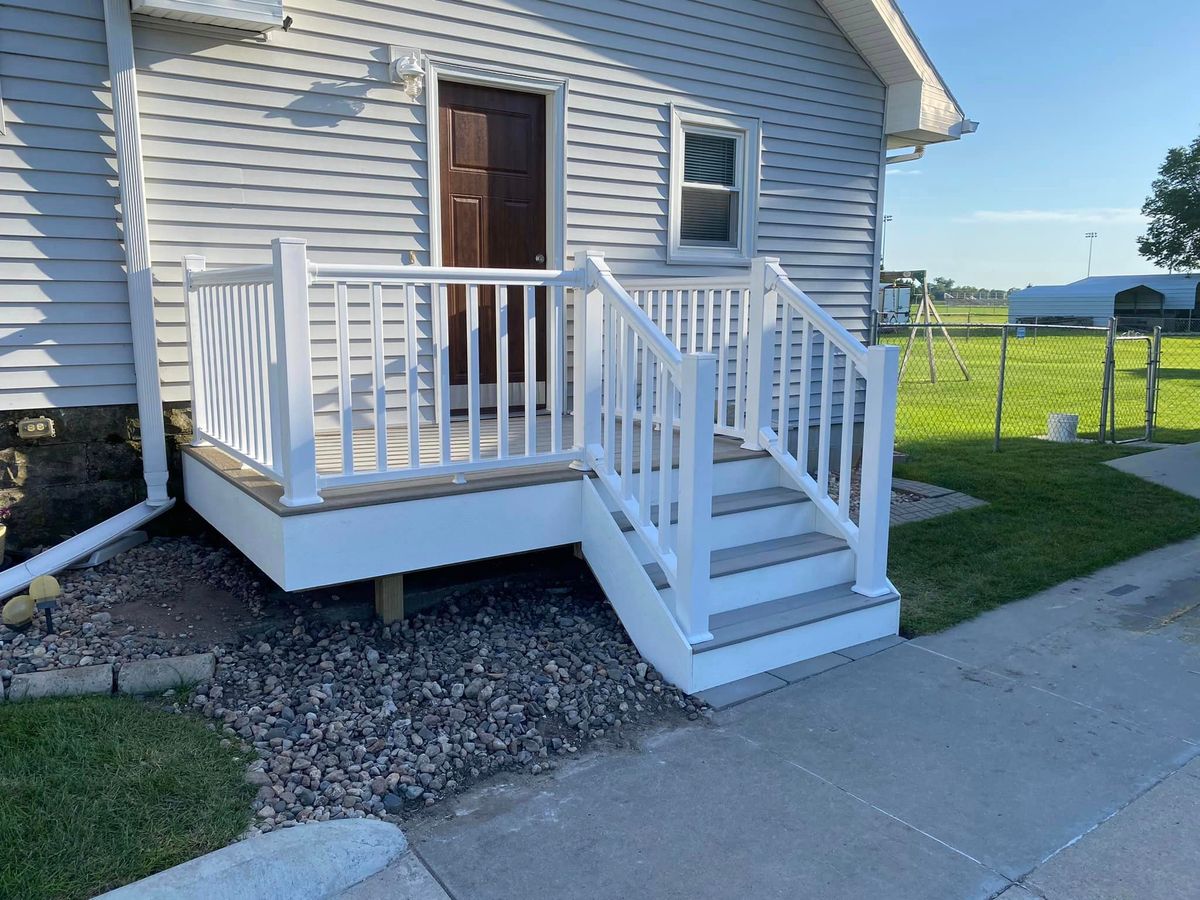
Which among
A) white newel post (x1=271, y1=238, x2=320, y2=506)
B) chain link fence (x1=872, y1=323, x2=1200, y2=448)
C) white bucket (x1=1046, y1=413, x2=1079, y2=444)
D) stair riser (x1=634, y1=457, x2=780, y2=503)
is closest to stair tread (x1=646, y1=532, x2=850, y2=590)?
stair riser (x1=634, y1=457, x2=780, y2=503)

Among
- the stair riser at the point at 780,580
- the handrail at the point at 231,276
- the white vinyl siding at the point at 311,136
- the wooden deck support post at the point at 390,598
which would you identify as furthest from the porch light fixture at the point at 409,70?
the stair riser at the point at 780,580

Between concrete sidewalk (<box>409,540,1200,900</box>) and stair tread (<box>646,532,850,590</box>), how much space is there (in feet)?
1.75

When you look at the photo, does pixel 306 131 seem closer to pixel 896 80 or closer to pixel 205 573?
pixel 205 573

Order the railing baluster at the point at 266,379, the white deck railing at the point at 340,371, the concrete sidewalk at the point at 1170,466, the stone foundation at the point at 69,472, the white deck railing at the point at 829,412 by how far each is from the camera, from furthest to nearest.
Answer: the concrete sidewalk at the point at 1170,466, the stone foundation at the point at 69,472, the white deck railing at the point at 829,412, the railing baluster at the point at 266,379, the white deck railing at the point at 340,371

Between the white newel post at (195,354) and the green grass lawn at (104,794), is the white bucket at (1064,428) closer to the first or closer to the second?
the white newel post at (195,354)

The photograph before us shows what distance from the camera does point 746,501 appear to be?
4.20 meters

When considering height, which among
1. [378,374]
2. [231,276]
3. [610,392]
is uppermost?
[231,276]

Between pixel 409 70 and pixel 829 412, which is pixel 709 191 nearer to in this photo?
pixel 409 70

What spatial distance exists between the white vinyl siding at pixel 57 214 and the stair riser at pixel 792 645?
3.15 m

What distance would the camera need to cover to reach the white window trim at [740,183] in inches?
234

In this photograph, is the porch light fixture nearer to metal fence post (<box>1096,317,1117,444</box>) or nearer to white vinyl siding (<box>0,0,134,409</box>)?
white vinyl siding (<box>0,0,134,409</box>)

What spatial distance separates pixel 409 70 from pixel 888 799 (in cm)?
413

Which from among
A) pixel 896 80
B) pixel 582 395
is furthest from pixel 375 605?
pixel 896 80

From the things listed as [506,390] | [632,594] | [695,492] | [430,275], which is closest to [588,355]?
[506,390]
